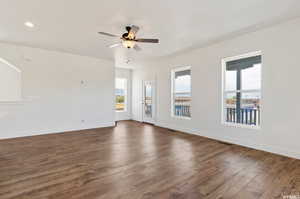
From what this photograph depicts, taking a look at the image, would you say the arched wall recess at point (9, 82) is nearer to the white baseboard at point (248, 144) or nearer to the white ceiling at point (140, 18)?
the white ceiling at point (140, 18)

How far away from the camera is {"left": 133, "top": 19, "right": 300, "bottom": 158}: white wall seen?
3123mm

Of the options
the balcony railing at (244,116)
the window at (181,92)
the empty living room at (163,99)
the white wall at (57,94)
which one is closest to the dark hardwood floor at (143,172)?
the empty living room at (163,99)

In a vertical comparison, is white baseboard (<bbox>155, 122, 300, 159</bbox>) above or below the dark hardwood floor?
above

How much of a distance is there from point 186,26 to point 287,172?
3282 millimetres

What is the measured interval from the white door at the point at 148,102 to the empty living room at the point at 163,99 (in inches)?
38.4

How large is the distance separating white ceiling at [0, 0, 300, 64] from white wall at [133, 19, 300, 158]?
41 cm

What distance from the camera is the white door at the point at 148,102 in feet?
23.5

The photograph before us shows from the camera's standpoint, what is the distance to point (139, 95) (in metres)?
7.91

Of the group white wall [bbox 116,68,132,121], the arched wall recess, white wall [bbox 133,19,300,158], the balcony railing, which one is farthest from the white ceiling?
white wall [bbox 116,68,132,121]

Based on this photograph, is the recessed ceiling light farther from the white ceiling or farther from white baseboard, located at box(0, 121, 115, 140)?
white baseboard, located at box(0, 121, 115, 140)

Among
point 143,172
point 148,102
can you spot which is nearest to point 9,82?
point 143,172

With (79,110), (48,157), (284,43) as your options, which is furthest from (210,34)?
(79,110)

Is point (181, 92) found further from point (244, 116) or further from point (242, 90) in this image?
point (244, 116)

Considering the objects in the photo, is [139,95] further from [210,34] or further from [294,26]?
[294,26]
